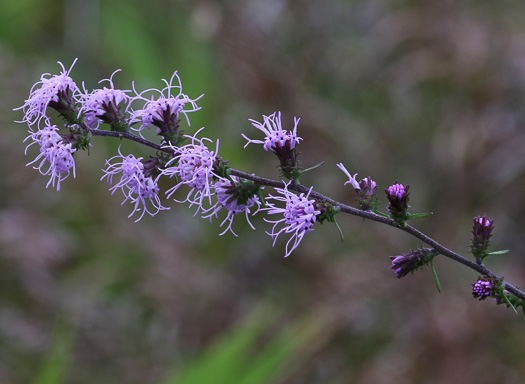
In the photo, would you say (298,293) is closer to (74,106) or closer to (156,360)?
(156,360)

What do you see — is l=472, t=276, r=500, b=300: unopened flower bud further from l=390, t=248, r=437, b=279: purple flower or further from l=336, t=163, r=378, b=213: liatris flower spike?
l=336, t=163, r=378, b=213: liatris flower spike

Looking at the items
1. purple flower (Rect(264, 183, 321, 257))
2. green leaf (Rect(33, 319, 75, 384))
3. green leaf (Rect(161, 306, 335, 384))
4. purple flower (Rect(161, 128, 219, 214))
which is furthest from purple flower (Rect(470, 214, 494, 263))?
green leaf (Rect(33, 319, 75, 384))

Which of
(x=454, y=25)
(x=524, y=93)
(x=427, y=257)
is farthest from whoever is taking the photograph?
(x=454, y=25)

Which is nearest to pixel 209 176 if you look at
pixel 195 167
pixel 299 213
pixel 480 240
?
pixel 195 167

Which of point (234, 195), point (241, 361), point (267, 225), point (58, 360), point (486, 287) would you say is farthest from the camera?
point (267, 225)

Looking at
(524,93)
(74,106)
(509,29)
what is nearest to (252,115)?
(524,93)

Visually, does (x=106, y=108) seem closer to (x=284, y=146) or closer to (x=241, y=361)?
(x=284, y=146)
